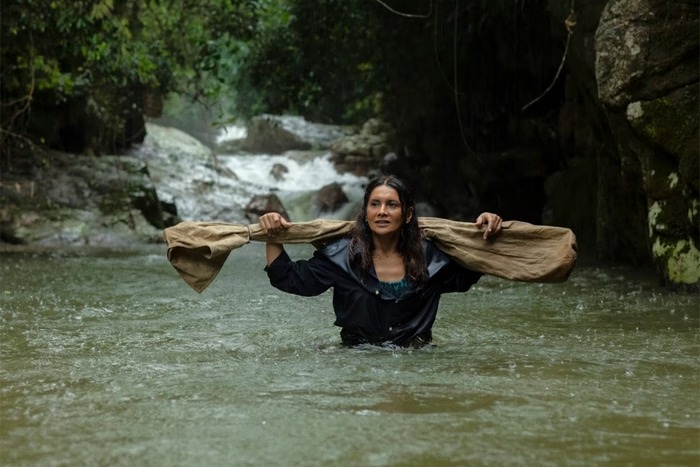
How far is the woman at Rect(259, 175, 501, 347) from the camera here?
468 centimetres

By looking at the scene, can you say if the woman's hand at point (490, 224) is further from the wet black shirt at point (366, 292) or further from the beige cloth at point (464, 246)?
the wet black shirt at point (366, 292)

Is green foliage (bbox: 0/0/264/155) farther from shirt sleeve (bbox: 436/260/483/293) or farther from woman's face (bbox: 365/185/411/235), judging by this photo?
shirt sleeve (bbox: 436/260/483/293)

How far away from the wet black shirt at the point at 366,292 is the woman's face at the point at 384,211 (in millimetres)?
213

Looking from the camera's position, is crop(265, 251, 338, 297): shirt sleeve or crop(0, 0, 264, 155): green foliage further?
crop(0, 0, 264, 155): green foliage

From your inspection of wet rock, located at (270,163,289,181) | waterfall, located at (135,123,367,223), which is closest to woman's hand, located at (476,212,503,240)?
waterfall, located at (135,123,367,223)

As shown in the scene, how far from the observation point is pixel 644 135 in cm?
735

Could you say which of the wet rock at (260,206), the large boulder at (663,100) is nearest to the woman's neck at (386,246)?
the large boulder at (663,100)

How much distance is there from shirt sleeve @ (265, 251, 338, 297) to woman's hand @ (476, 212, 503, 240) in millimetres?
819

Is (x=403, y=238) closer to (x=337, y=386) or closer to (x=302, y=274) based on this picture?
(x=302, y=274)

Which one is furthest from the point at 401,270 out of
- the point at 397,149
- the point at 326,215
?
the point at 397,149

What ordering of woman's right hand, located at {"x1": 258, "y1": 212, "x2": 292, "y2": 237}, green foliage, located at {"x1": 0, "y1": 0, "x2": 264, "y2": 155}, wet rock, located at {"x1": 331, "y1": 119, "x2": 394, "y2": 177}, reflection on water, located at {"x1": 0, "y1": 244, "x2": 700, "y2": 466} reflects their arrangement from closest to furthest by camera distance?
reflection on water, located at {"x1": 0, "y1": 244, "x2": 700, "y2": 466}, woman's right hand, located at {"x1": 258, "y1": 212, "x2": 292, "y2": 237}, green foliage, located at {"x1": 0, "y1": 0, "x2": 264, "y2": 155}, wet rock, located at {"x1": 331, "y1": 119, "x2": 394, "y2": 177}

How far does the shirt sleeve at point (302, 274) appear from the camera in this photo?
4680mm

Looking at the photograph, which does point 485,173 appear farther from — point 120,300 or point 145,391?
point 145,391

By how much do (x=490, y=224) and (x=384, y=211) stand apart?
56cm
